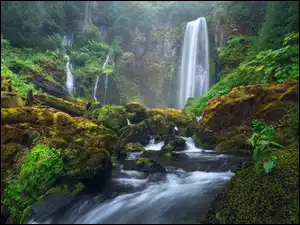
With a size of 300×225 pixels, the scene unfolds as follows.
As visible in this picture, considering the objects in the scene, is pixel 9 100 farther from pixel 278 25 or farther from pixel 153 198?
pixel 278 25

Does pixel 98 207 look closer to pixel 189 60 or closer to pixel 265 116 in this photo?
pixel 265 116

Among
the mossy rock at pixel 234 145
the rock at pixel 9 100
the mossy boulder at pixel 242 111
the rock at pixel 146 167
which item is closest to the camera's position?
the rock at pixel 146 167

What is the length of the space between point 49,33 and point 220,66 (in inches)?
649

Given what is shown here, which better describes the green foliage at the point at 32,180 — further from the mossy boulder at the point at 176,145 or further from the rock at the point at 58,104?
the mossy boulder at the point at 176,145

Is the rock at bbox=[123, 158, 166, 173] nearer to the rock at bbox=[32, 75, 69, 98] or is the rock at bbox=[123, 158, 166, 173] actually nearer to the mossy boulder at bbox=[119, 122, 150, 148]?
the mossy boulder at bbox=[119, 122, 150, 148]

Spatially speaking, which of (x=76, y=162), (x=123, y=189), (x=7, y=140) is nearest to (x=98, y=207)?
(x=123, y=189)

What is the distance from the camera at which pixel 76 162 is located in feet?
22.0

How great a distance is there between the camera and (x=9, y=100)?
8.10 meters

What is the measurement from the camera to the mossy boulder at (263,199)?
3777mm

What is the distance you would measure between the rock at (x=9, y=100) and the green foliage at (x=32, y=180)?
2425mm

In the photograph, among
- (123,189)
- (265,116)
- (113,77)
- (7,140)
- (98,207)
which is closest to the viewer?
(98,207)

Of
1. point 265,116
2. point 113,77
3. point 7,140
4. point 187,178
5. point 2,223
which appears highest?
point 113,77

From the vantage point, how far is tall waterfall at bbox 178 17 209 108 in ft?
81.8

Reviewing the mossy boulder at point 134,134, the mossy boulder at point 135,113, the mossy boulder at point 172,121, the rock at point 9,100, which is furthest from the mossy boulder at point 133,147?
the rock at point 9,100
